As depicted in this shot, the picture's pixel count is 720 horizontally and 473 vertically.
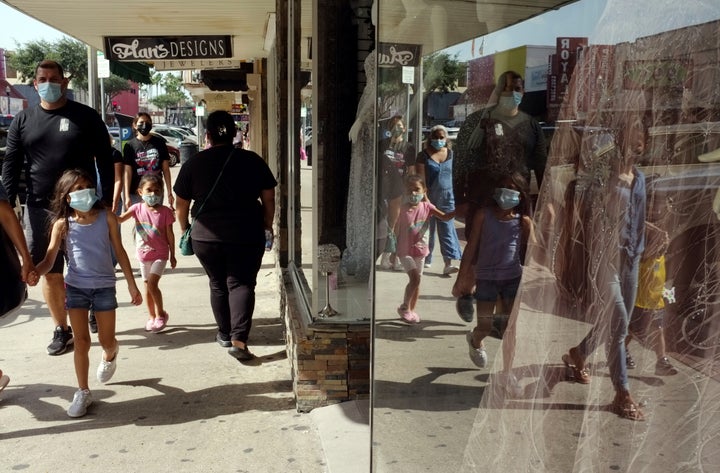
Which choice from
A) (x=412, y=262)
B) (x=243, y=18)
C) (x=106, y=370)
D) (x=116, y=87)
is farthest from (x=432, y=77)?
(x=116, y=87)

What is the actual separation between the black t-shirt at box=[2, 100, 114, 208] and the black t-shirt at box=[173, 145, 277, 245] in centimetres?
75

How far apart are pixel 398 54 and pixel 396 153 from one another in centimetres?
33

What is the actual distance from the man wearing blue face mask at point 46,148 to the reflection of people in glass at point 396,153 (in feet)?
10.7

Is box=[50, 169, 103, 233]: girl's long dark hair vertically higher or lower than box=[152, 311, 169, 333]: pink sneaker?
higher

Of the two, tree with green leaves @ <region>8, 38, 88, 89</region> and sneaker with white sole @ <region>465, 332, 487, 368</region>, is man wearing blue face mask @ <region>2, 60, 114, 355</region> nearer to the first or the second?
sneaker with white sole @ <region>465, 332, 487, 368</region>

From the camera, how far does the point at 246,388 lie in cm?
479

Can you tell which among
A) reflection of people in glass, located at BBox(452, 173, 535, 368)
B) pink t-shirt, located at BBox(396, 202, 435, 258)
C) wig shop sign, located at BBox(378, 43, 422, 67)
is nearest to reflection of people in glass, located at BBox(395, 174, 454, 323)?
pink t-shirt, located at BBox(396, 202, 435, 258)

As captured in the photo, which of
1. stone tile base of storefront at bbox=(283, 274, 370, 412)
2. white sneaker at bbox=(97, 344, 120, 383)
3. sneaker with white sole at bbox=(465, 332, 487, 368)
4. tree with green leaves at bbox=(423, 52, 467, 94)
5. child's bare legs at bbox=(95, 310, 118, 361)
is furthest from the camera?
white sneaker at bbox=(97, 344, 120, 383)

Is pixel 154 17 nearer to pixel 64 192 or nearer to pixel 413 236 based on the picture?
pixel 64 192

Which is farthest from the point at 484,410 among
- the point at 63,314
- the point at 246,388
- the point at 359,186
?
the point at 63,314

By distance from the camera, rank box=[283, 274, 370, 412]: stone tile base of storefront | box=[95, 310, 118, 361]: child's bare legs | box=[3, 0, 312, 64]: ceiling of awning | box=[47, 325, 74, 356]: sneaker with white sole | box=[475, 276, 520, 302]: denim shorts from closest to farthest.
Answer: box=[475, 276, 520, 302]: denim shorts, box=[283, 274, 370, 412]: stone tile base of storefront, box=[95, 310, 118, 361]: child's bare legs, box=[47, 325, 74, 356]: sneaker with white sole, box=[3, 0, 312, 64]: ceiling of awning

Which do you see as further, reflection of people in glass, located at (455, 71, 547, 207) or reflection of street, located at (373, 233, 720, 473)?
reflection of people in glass, located at (455, 71, 547, 207)

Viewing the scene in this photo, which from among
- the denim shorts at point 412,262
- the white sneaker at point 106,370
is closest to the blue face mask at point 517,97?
the denim shorts at point 412,262

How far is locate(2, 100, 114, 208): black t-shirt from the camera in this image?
500cm
